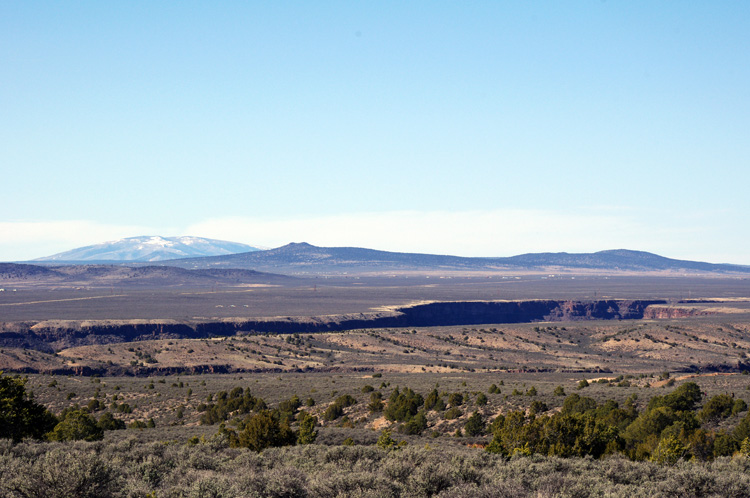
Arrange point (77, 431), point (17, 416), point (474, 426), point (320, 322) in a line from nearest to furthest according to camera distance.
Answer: point (17, 416)
point (77, 431)
point (474, 426)
point (320, 322)

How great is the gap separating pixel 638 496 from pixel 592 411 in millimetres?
20094

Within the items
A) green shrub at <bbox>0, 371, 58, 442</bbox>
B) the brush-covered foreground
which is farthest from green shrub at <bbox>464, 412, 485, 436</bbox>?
green shrub at <bbox>0, 371, 58, 442</bbox>

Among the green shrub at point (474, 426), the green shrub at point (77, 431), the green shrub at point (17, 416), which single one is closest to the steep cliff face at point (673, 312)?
the green shrub at point (474, 426)

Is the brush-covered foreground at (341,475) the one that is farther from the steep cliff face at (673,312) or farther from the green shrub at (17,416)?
the steep cliff face at (673,312)

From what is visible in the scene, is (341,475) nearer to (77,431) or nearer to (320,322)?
(77,431)

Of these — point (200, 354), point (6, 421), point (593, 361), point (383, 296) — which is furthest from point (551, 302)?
point (6, 421)

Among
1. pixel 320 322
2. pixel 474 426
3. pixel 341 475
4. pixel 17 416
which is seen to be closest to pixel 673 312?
pixel 320 322

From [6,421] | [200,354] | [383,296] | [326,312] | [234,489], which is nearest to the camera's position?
[234,489]

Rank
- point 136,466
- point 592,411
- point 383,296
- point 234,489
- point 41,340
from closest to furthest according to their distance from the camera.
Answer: point 234,489, point 136,466, point 592,411, point 41,340, point 383,296

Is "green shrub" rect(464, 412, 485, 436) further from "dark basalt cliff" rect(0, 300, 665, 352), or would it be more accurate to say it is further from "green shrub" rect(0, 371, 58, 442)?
"dark basalt cliff" rect(0, 300, 665, 352)

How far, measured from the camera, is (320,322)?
12356 cm

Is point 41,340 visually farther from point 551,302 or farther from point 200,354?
point 551,302

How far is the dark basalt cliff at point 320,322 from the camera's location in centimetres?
10394

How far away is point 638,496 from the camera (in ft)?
52.9
